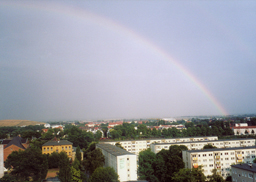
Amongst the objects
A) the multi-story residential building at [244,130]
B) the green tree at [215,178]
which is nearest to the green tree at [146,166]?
the green tree at [215,178]

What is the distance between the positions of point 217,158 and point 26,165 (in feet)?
71.3

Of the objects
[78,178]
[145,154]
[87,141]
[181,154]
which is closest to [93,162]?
[78,178]

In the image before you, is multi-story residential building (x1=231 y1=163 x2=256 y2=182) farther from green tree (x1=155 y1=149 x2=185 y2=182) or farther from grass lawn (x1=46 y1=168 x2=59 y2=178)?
grass lawn (x1=46 y1=168 x2=59 y2=178)

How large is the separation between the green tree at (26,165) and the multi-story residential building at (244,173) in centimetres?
2014

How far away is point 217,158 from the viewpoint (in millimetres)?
25938

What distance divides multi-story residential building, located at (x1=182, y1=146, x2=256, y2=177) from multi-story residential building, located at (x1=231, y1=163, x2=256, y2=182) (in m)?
3.76

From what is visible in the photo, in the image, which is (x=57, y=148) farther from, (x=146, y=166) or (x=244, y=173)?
(x=244, y=173)

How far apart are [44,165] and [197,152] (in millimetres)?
17610

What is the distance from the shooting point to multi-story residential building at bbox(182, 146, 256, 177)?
83.4 feet

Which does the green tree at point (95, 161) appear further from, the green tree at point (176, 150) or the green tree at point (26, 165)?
the green tree at point (176, 150)

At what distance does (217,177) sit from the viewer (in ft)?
77.4

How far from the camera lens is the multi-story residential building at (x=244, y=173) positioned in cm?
1912

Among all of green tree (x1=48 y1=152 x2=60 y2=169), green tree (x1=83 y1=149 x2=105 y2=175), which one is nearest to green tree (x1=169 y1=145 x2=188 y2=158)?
green tree (x1=83 y1=149 x2=105 y2=175)

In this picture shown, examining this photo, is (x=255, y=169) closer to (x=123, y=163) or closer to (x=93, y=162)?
(x=123, y=163)
